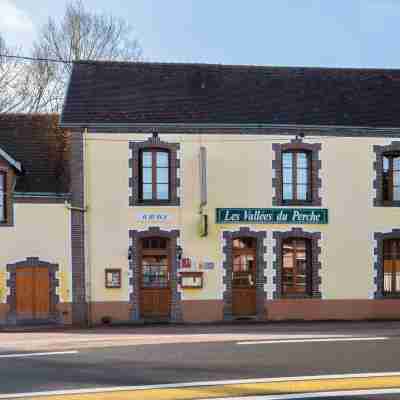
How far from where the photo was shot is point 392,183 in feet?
65.8

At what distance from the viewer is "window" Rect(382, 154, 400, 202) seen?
20016mm

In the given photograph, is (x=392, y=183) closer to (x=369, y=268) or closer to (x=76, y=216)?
(x=369, y=268)

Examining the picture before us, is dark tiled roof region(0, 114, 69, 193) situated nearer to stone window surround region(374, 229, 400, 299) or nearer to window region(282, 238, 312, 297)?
window region(282, 238, 312, 297)

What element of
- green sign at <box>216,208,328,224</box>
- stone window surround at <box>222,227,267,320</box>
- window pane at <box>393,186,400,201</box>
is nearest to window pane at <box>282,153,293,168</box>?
green sign at <box>216,208,328,224</box>

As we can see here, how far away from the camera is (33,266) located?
1864 cm

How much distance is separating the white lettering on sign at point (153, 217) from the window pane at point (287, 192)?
385 cm

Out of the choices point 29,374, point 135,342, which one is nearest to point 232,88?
point 135,342

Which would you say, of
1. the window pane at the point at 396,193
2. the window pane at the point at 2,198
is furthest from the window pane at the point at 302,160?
the window pane at the point at 2,198

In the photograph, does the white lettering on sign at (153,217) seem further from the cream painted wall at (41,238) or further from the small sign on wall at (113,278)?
the cream painted wall at (41,238)

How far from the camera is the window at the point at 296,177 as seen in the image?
780 inches

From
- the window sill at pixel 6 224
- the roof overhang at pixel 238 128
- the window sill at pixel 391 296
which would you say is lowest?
the window sill at pixel 391 296

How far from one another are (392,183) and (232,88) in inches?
246

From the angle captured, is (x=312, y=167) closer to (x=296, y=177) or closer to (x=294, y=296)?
(x=296, y=177)

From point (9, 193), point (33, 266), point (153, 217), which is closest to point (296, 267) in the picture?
point (153, 217)
